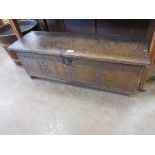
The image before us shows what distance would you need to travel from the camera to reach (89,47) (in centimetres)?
130

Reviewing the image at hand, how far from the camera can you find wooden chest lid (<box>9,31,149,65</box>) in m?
1.14

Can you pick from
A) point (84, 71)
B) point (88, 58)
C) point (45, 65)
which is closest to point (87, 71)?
point (84, 71)

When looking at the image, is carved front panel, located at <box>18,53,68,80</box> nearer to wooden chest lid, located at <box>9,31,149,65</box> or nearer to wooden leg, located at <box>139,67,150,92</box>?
wooden chest lid, located at <box>9,31,149,65</box>

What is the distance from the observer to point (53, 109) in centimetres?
148

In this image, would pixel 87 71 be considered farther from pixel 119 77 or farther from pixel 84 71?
pixel 119 77

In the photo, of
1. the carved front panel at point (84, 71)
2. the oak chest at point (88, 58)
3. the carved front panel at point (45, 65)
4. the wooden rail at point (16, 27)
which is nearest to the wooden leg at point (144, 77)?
the oak chest at point (88, 58)

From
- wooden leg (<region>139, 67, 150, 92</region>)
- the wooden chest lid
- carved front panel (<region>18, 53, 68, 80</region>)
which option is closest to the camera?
the wooden chest lid

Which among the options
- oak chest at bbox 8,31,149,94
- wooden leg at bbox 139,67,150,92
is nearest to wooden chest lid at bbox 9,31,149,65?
oak chest at bbox 8,31,149,94

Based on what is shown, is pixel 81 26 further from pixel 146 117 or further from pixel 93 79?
pixel 146 117

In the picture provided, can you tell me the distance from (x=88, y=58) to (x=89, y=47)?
0.16 m

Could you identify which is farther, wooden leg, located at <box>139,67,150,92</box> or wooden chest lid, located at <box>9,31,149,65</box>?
wooden leg, located at <box>139,67,150,92</box>

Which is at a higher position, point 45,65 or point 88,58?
point 88,58
